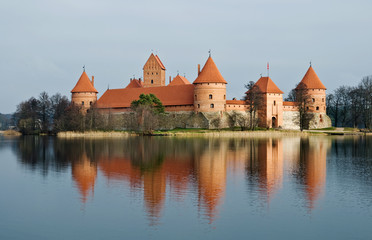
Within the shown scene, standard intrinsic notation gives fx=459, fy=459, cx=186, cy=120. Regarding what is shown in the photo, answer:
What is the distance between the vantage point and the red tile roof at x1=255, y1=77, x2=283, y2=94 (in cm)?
4725

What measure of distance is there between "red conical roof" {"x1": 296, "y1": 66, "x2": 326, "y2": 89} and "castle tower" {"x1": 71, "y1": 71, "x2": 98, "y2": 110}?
76.5 feet

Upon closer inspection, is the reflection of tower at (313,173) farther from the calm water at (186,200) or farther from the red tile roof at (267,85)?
the red tile roof at (267,85)

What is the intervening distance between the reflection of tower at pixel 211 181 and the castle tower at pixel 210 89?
26.5 m

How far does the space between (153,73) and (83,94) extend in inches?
438

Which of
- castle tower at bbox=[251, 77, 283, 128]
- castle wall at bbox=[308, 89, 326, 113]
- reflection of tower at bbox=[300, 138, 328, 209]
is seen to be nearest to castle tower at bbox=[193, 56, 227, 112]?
castle tower at bbox=[251, 77, 283, 128]

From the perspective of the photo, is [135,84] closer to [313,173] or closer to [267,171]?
[267,171]

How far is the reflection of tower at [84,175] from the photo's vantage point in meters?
11.5

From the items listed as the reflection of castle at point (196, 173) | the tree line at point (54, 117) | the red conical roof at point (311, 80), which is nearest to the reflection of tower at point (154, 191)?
the reflection of castle at point (196, 173)

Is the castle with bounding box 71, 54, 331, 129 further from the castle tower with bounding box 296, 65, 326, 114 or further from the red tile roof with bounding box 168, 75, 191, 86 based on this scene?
the red tile roof with bounding box 168, 75, 191, 86

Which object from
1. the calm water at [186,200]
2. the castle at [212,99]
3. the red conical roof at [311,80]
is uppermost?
the red conical roof at [311,80]

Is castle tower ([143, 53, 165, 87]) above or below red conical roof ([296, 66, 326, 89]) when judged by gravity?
above

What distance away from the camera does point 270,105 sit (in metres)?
47.2

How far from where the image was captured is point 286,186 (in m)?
11.8

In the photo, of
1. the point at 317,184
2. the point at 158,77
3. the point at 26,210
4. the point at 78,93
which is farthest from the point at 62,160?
the point at 158,77
